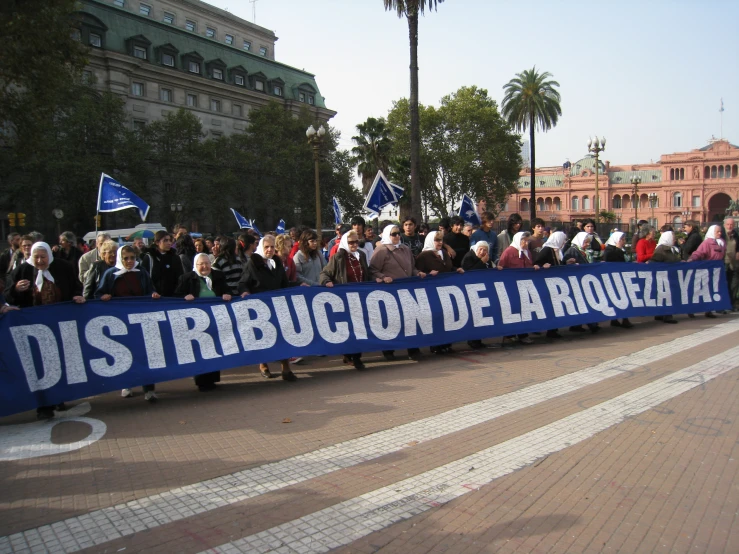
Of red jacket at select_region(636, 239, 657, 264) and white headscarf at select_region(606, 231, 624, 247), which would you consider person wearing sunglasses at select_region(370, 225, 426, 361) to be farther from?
red jacket at select_region(636, 239, 657, 264)

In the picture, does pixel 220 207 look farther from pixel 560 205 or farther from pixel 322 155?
pixel 560 205

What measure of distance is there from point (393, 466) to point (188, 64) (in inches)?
2384

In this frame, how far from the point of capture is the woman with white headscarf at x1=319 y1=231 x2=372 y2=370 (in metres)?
8.60

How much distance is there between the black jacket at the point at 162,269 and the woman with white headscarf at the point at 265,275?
1312 mm

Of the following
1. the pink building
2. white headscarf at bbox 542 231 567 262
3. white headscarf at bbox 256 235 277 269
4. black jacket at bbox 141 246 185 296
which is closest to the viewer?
white headscarf at bbox 256 235 277 269

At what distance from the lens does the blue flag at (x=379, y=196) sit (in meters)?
16.0

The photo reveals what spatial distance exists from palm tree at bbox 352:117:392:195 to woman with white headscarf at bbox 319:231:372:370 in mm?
47050

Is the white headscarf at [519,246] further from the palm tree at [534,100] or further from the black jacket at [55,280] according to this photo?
the palm tree at [534,100]

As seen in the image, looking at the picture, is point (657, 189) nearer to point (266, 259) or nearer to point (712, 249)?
point (712, 249)

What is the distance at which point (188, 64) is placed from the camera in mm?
57844

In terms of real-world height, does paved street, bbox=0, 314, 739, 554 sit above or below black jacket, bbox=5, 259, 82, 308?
below

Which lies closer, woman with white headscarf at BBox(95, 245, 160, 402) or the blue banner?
the blue banner

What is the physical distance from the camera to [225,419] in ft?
20.5

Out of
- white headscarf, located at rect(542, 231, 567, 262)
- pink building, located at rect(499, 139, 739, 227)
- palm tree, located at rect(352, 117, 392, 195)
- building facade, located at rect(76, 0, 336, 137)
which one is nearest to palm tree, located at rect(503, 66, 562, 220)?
palm tree, located at rect(352, 117, 392, 195)
